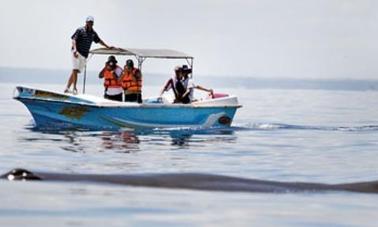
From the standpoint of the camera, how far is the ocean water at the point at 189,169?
15047 mm

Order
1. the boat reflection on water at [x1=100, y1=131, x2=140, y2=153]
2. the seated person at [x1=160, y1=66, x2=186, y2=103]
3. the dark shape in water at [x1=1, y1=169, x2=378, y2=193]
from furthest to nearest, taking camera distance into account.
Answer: the seated person at [x1=160, y1=66, x2=186, y2=103] < the boat reflection on water at [x1=100, y1=131, x2=140, y2=153] < the dark shape in water at [x1=1, y1=169, x2=378, y2=193]

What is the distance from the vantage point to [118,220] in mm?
14406

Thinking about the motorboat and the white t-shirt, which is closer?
the motorboat

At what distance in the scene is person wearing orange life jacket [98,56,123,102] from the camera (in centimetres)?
Answer: 3403

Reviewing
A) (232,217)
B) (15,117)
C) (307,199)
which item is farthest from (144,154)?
(15,117)

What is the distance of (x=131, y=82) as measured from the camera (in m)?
34.4

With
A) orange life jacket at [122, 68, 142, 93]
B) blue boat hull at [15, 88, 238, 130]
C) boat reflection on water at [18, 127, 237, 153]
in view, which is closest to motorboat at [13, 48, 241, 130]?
blue boat hull at [15, 88, 238, 130]

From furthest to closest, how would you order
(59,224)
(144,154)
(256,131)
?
(256,131), (144,154), (59,224)

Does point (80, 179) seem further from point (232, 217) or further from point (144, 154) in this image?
point (144, 154)

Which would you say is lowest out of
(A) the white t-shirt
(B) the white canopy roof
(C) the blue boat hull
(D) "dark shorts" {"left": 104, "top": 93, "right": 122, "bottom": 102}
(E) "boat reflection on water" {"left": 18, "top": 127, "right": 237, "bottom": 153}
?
(E) "boat reflection on water" {"left": 18, "top": 127, "right": 237, "bottom": 153}

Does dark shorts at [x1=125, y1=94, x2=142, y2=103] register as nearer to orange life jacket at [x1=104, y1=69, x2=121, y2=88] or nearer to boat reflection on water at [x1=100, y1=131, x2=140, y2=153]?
orange life jacket at [x1=104, y1=69, x2=121, y2=88]

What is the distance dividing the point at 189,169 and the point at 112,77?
11.4m

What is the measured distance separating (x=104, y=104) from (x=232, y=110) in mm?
5044

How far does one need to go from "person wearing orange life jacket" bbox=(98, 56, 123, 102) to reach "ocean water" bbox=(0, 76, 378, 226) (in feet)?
4.67
